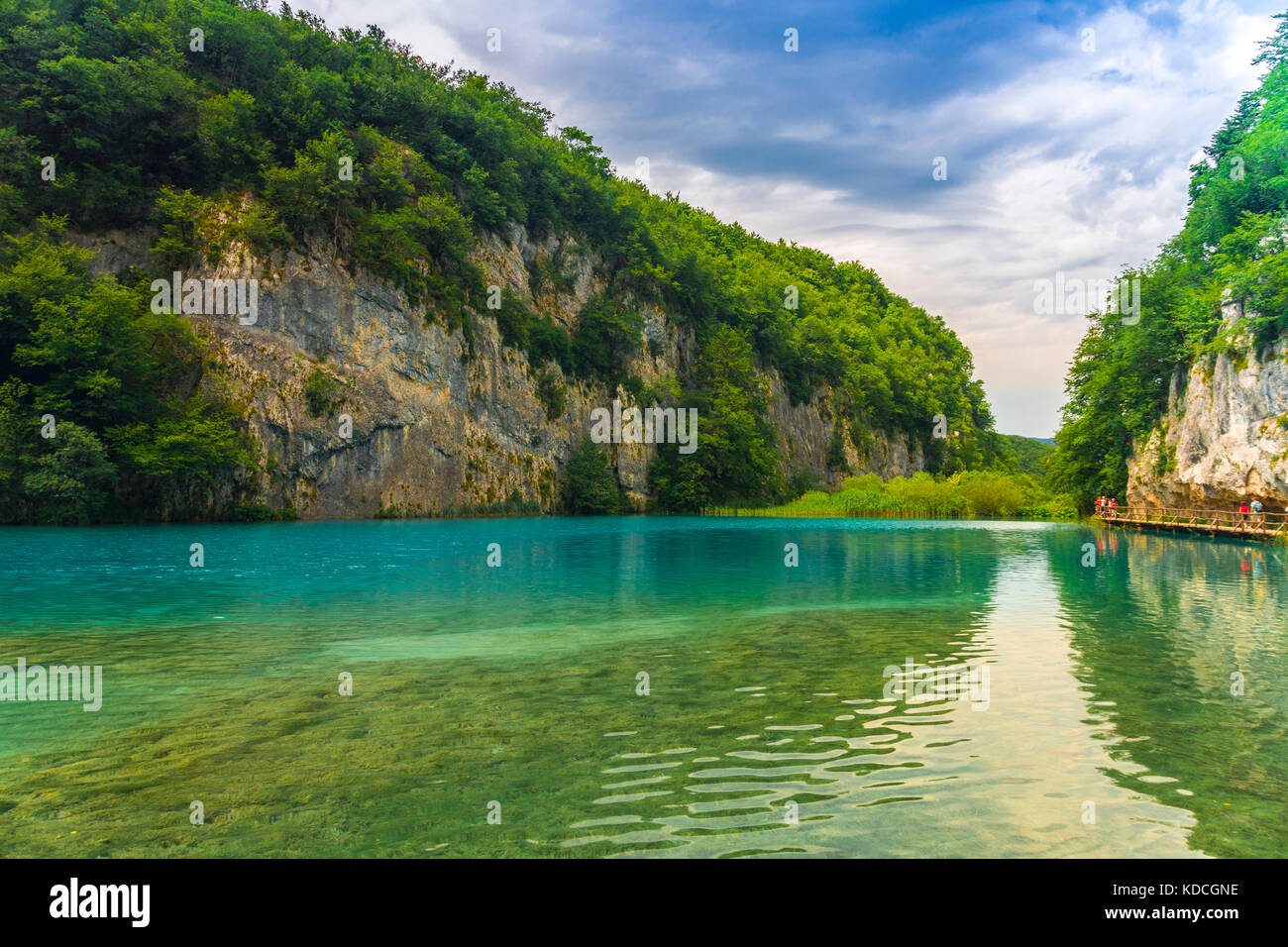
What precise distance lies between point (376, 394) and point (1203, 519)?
2055 inches

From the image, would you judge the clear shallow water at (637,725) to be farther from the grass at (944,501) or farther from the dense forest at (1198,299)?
the grass at (944,501)

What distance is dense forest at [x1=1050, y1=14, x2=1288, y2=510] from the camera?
40.4 meters

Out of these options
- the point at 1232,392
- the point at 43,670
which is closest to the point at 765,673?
the point at 43,670

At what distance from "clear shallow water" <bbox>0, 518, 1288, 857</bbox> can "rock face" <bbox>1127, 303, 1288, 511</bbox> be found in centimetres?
2482

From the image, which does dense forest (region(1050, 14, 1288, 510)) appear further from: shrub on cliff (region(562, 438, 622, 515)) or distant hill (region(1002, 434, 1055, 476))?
distant hill (region(1002, 434, 1055, 476))

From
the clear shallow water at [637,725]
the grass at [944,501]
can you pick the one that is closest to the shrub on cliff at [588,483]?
the grass at [944,501]

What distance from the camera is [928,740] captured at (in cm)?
755

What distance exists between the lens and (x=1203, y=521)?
145 feet

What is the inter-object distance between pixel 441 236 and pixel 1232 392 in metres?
53.0

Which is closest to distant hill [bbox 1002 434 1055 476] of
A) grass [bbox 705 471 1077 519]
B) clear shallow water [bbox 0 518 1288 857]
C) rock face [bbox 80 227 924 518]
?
grass [bbox 705 471 1077 519]

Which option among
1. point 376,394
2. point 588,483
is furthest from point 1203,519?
point 376,394

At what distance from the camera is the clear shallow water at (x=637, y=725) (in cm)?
543

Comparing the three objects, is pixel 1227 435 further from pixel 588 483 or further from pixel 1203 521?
pixel 588 483

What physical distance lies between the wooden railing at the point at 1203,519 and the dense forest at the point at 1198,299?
18.5 ft
